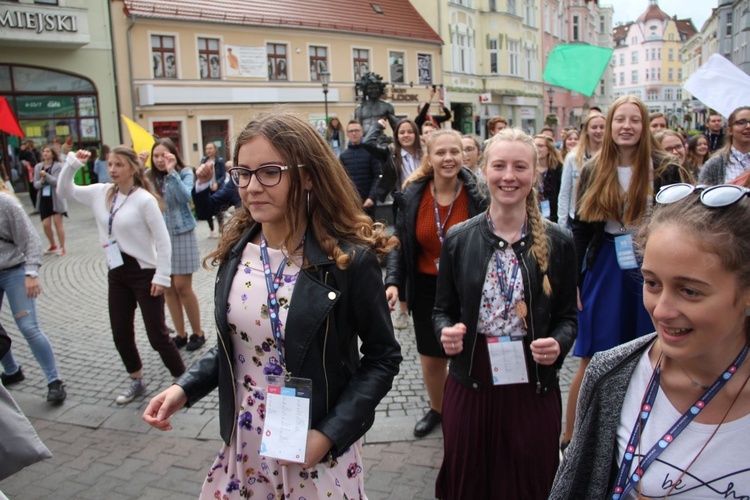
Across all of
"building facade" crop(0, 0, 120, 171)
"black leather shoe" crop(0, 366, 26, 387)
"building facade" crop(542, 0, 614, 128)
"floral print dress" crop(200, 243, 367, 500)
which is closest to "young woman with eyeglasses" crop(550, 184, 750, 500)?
"floral print dress" crop(200, 243, 367, 500)

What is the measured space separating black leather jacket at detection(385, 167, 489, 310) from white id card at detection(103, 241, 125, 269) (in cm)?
226

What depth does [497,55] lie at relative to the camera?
4044cm

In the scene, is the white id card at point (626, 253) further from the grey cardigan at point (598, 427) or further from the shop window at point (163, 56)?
the shop window at point (163, 56)

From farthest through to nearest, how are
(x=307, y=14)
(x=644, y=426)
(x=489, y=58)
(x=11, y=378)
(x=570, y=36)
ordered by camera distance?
(x=570, y=36) → (x=489, y=58) → (x=307, y=14) → (x=11, y=378) → (x=644, y=426)

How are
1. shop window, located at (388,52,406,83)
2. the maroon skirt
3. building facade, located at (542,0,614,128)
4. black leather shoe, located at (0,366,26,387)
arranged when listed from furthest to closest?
building facade, located at (542,0,614,128) < shop window, located at (388,52,406,83) < black leather shoe, located at (0,366,26,387) < the maroon skirt

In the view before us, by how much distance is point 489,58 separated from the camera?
40.0 metres

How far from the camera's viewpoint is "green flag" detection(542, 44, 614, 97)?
8219 mm

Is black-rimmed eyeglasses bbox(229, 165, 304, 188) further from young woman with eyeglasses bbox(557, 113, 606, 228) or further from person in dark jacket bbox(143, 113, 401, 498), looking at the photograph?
young woman with eyeglasses bbox(557, 113, 606, 228)

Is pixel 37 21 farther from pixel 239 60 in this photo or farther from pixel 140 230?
pixel 140 230

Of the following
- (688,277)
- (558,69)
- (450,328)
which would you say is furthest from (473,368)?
(558,69)

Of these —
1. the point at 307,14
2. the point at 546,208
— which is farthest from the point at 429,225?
the point at 307,14

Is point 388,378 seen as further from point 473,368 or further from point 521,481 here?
point 521,481

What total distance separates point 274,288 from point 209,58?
25.9m

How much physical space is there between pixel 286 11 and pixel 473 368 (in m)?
28.7
